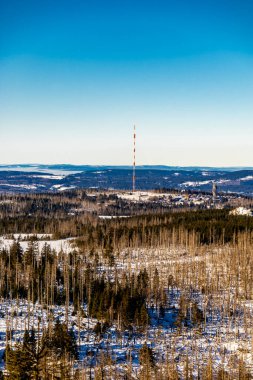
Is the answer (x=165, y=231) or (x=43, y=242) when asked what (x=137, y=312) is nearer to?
(x=165, y=231)

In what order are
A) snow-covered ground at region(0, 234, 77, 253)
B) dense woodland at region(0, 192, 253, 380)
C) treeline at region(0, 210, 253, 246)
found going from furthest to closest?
snow-covered ground at region(0, 234, 77, 253) → treeline at region(0, 210, 253, 246) → dense woodland at region(0, 192, 253, 380)

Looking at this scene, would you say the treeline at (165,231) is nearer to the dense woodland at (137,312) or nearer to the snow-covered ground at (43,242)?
the dense woodland at (137,312)

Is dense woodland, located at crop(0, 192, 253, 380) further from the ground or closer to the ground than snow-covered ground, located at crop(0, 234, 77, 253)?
further from the ground

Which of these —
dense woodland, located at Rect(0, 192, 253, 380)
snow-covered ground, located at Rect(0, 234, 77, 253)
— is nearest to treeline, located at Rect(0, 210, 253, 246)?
dense woodland, located at Rect(0, 192, 253, 380)

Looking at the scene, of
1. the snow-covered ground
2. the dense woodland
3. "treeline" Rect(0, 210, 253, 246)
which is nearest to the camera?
the dense woodland

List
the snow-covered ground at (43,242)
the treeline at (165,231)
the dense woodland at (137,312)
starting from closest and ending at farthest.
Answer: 1. the dense woodland at (137,312)
2. the treeline at (165,231)
3. the snow-covered ground at (43,242)

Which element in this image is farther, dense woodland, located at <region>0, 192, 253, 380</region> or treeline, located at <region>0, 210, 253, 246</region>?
treeline, located at <region>0, 210, 253, 246</region>

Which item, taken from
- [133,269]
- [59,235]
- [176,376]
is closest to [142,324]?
[176,376]

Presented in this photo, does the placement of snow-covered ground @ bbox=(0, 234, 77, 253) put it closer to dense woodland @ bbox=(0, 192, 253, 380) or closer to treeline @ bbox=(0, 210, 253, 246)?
treeline @ bbox=(0, 210, 253, 246)

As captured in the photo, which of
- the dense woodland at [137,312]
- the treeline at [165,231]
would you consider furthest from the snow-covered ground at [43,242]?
the dense woodland at [137,312]

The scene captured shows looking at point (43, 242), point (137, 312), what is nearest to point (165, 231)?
point (43, 242)

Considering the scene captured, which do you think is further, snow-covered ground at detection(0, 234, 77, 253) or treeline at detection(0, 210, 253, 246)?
snow-covered ground at detection(0, 234, 77, 253)

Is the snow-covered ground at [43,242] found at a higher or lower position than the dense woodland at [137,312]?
lower
